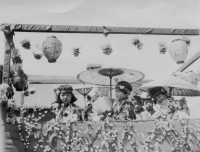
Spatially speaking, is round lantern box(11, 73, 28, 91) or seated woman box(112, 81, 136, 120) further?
round lantern box(11, 73, 28, 91)

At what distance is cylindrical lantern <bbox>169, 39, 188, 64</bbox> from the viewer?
439cm

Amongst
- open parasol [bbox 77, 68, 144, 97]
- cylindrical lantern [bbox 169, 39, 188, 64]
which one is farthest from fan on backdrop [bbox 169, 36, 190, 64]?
open parasol [bbox 77, 68, 144, 97]

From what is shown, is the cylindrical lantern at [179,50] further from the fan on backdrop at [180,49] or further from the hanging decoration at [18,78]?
the hanging decoration at [18,78]

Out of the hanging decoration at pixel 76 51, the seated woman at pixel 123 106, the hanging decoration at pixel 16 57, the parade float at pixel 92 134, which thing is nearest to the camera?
the parade float at pixel 92 134

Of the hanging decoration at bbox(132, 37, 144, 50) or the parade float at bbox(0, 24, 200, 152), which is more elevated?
the hanging decoration at bbox(132, 37, 144, 50)

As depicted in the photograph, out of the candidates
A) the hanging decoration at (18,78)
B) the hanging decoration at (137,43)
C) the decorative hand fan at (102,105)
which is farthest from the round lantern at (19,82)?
the hanging decoration at (137,43)

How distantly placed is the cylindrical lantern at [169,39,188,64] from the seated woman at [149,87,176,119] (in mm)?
829

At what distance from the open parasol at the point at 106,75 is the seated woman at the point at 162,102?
684 millimetres

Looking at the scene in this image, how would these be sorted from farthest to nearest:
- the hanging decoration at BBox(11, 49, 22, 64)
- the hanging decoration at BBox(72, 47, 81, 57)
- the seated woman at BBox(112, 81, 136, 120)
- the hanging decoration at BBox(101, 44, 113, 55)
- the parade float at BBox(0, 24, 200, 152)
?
the hanging decoration at BBox(72, 47, 81, 57), the hanging decoration at BBox(101, 44, 113, 55), the hanging decoration at BBox(11, 49, 22, 64), the seated woman at BBox(112, 81, 136, 120), the parade float at BBox(0, 24, 200, 152)

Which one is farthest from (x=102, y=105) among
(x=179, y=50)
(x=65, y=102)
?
(x=179, y=50)

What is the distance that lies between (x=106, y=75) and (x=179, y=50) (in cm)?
130

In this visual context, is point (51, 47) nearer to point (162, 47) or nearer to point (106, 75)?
point (106, 75)

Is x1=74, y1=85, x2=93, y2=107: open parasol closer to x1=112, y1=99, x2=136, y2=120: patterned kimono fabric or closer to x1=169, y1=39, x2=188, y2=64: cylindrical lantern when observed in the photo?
x1=169, y1=39, x2=188, y2=64: cylindrical lantern

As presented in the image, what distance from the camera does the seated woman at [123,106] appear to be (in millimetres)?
3240
